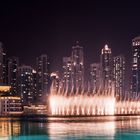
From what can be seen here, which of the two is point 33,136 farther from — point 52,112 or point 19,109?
point 19,109

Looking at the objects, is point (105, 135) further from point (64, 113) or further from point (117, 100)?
point (117, 100)

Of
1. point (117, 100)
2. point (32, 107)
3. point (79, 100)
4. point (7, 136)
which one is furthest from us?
point (32, 107)

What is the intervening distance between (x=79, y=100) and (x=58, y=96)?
3601mm

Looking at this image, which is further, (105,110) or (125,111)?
(125,111)

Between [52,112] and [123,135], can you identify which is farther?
[52,112]

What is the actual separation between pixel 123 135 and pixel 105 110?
194 ft

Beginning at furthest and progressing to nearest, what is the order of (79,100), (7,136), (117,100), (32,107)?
(32,107) → (117,100) → (79,100) → (7,136)

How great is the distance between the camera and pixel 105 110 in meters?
99.5

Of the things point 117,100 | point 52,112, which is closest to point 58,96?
point 52,112

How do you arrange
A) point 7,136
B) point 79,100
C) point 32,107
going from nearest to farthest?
point 7,136
point 79,100
point 32,107

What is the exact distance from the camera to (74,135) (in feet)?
130

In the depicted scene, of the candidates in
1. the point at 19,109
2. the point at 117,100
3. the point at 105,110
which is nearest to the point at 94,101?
the point at 105,110

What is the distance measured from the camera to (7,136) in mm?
38594

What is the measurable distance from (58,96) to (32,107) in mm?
20956
